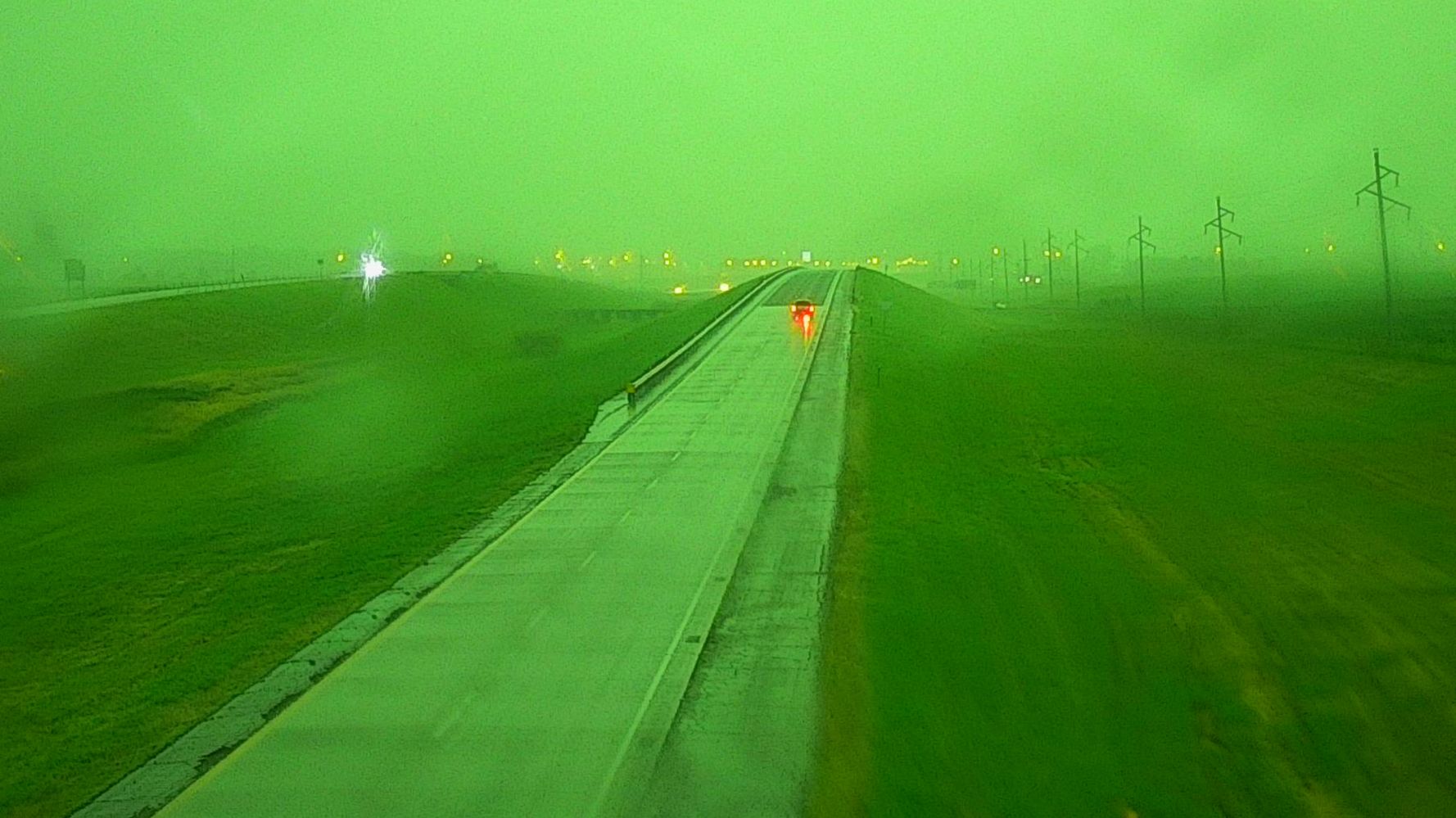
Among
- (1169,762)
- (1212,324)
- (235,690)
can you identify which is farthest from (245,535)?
(1212,324)

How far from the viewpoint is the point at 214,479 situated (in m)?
35.4

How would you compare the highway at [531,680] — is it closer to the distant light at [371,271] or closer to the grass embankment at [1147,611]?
the grass embankment at [1147,611]

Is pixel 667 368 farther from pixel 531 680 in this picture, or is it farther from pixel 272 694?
pixel 272 694

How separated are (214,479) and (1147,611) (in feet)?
87.3

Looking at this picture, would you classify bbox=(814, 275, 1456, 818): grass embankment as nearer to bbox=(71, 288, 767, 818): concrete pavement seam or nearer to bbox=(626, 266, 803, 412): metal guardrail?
bbox=(71, 288, 767, 818): concrete pavement seam

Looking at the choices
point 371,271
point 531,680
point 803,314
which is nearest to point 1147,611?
point 531,680

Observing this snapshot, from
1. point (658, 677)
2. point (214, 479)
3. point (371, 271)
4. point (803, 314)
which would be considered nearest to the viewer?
point (658, 677)

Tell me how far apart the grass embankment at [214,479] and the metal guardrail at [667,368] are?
1.57m

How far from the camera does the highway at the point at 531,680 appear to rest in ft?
42.0

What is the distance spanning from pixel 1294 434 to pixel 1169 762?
2327 centimetres

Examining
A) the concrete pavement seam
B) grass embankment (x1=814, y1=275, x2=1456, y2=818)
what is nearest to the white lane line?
grass embankment (x1=814, y1=275, x2=1456, y2=818)

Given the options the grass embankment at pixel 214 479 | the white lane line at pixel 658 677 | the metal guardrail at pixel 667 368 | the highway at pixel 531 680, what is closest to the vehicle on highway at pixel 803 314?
the metal guardrail at pixel 667 368

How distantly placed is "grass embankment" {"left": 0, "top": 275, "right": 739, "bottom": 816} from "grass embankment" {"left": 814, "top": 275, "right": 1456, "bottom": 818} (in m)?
8.73

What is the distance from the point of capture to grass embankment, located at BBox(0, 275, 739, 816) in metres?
17.5
